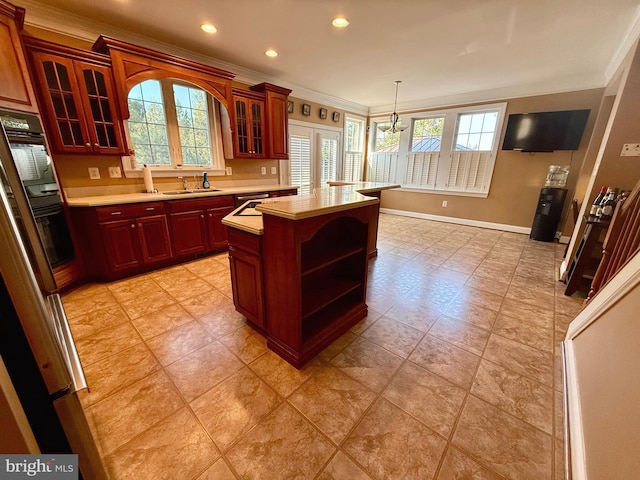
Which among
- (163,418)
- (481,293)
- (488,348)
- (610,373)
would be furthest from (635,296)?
(163,418)

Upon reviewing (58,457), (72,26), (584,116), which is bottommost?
(58,457)

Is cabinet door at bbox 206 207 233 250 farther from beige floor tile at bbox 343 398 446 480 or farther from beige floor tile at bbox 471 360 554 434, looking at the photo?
beige floor tile at bbox 471 360 554 434

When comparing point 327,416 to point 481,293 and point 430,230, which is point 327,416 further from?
point 430,230

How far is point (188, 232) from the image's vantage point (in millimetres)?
3264

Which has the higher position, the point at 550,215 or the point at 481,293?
the point at 550,215

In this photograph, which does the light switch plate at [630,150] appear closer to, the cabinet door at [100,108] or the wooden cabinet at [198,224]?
the wooden cabinet at [198,224]

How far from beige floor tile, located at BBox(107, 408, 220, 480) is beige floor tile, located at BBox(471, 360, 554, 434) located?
4.99ft

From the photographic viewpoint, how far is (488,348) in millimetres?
1886

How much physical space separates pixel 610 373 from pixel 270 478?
5.09 feet

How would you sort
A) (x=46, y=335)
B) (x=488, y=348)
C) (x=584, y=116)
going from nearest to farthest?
(x=46, y=335)
(x=488, y=348)
(x=584, y=116)

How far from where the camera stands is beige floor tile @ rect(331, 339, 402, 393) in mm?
1605

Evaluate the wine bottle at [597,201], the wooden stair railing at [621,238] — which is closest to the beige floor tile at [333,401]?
the wooden stair railing at [621,238]

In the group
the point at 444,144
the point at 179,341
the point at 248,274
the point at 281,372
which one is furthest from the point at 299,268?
the point at 444,144

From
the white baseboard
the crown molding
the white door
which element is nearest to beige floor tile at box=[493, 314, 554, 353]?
the white baseboard
